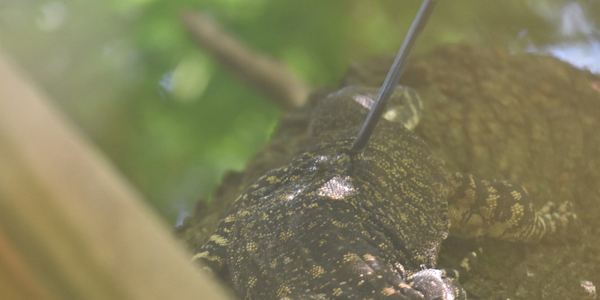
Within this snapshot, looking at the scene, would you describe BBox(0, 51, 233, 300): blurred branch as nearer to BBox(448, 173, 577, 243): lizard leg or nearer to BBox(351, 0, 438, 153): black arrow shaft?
BBox(351, 0, 438, 153): black arrow shaft

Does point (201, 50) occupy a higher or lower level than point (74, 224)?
higher

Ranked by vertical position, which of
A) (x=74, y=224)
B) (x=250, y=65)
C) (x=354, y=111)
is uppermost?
(x=250, y=65)

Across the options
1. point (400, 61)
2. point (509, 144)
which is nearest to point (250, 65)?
point (509, 144)

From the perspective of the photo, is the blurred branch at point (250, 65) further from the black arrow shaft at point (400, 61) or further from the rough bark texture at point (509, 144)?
the black arrow shaft at point (400, 61)

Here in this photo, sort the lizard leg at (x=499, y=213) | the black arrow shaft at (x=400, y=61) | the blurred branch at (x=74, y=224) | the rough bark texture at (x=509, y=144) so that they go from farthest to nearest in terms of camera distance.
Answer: the lizard leg at (x=499, y=213), the rough bark texture at (x=509, y=144), the black arrow shaft at (x=400, y=61), the blurred branch at (x=74, y=224)

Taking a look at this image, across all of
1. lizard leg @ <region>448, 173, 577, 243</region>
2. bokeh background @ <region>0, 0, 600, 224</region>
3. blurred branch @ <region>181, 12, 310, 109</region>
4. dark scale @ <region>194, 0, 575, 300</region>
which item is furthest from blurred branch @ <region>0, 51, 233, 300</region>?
blurred branch @ <region>181, 12, 310, 109</region>

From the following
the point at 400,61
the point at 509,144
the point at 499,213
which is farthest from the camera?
the point at 509,144

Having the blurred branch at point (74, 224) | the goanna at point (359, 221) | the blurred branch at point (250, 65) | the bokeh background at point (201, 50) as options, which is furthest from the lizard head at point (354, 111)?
the blurred branch at point (74, 224)

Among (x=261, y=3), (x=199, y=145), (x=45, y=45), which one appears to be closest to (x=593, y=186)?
(x=199, y=145)

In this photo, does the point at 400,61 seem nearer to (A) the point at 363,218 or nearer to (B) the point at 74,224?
(A) the point at 363,218
